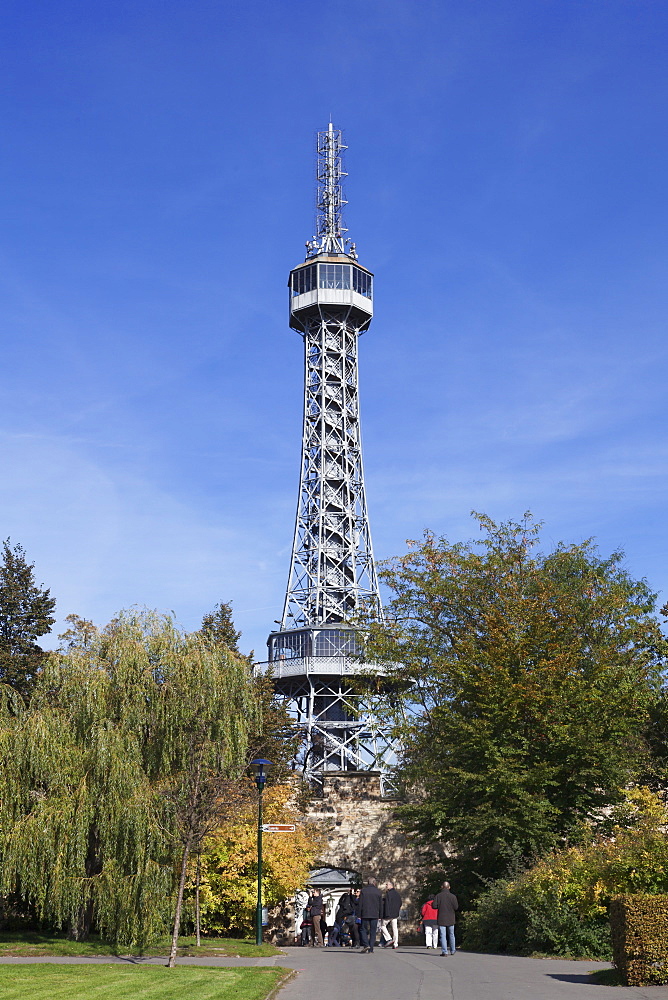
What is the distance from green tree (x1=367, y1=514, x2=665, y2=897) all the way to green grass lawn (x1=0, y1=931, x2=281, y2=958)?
6812 mm

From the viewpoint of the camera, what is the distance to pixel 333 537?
7381 centimetres

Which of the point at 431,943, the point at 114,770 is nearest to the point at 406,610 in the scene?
the point at 431,943

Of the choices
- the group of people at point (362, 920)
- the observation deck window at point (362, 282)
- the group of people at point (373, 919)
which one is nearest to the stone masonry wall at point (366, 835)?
the group of people at point (373, 919)

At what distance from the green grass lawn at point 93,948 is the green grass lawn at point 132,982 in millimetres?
2884

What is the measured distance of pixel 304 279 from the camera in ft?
253

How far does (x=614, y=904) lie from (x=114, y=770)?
11.4 meters

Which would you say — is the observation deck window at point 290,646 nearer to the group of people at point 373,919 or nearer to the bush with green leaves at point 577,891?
the group of people at point 373,919

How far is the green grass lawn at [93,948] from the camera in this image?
20.3 m

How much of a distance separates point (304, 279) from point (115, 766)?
60065mm

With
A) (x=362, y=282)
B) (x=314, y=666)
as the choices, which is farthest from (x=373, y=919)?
(x=362, y=282)

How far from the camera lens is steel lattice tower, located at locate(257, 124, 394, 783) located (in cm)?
6644

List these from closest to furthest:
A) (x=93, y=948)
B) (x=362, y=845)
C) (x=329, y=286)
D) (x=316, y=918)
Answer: (x=93, y=948), (x=316, y=918), (x=362, y=845), (x=329, y=286)

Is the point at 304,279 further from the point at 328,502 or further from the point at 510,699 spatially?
the point at 510,699

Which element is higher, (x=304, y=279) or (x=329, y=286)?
(x=304, y=279)
